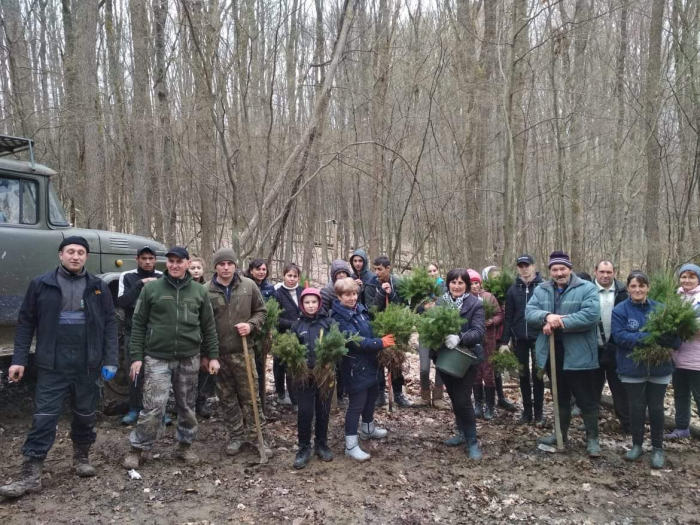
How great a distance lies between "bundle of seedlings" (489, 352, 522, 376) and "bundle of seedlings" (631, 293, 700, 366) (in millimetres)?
1227

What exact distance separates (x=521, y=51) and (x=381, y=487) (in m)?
7.50

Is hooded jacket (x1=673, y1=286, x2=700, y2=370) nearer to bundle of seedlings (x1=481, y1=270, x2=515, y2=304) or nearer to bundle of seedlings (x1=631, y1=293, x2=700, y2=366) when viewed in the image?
bundle of seedlings (x1=631, y1=293, x2=700, y2=366)

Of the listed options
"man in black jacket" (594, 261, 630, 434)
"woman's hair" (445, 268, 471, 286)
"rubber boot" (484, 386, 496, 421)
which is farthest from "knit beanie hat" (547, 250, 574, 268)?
"rubber boot" (484, 386, 496, 421)

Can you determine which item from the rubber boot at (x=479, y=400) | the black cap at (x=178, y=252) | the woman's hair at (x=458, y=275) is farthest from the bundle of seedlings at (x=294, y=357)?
the rubber boot at (x=479, y=400)

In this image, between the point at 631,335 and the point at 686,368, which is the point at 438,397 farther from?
the point at 686,368

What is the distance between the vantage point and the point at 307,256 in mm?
14711

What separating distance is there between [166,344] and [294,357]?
110cm

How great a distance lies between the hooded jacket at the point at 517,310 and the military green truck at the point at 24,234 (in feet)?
14.3

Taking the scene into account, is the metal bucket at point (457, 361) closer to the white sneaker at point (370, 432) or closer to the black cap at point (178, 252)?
the white sneaker at point (370, 432)

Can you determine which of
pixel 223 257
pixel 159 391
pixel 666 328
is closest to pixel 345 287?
pixel 223 257

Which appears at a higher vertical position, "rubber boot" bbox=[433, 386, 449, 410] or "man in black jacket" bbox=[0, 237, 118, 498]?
"man in black jacket" bbox=[0, 237, 118, 498]

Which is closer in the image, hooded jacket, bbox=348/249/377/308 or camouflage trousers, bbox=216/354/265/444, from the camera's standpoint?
camouflage trousers, bbox=216/354/265/444

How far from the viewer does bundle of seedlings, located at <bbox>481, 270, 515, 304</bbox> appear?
6.14 metres

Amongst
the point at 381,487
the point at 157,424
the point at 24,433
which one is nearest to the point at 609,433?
the point at 381,487
